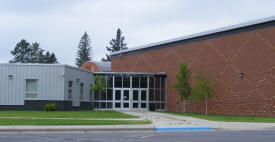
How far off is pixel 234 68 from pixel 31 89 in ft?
60.2

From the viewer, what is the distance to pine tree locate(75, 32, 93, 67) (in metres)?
106

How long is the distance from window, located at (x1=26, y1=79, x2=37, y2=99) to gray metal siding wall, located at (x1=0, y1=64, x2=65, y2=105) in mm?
369

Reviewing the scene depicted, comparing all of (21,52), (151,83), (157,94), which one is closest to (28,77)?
(151,83)

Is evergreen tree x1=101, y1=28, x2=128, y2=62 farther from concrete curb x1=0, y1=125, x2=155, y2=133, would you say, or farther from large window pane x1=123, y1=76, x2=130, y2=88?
concrete curb x1=0, y1=125, x2=155, y2=133

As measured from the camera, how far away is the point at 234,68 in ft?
127

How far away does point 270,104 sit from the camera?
115ft

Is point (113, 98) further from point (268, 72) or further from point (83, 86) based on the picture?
point (268, 72)

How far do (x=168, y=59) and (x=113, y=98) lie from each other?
294 inches

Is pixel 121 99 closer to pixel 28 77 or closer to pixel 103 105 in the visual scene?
pixel 103 105

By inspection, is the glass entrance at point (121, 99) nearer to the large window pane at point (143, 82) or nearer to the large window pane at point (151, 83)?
the large window pane at point (143, 82)

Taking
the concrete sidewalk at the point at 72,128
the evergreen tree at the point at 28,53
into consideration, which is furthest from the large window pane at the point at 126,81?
the evergreen tree at the point at 28,53

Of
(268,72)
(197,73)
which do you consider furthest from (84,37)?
(268,72)

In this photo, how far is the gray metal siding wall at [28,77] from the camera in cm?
3838

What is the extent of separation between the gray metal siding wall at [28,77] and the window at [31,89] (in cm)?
37
